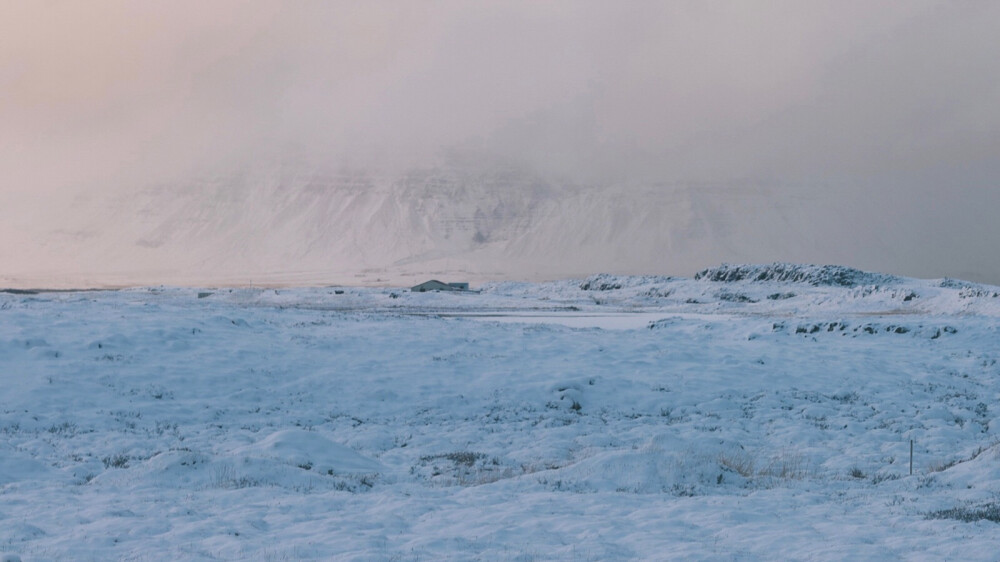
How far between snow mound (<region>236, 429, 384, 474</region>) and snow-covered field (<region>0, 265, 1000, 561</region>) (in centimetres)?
8

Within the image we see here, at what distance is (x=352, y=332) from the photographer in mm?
38031

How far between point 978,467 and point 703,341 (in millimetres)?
22410

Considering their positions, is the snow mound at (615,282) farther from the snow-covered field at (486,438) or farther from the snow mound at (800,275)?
the snow-covered field at (486,438)

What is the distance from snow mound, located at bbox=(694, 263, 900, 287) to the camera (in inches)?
4761

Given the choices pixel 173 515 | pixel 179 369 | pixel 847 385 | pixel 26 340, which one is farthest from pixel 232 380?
pixel 847 385

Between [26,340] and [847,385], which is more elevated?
[26,340]

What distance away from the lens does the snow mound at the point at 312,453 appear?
18.2m

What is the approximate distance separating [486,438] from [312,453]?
5189 mm

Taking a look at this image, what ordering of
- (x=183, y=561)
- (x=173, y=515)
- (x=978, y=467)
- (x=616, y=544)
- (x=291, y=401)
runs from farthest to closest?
(x=291, y=401) < (x=978, y=467) < (x=173, y=515) < (x=616, y=544) < (x=183, y=561)

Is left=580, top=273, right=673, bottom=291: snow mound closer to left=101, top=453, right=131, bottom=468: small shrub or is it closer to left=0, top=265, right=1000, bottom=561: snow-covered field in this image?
left=0, top=265, right=1000, bottom=561: snow-covered field

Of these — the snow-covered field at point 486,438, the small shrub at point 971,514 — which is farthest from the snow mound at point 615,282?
the small shrub at point 971,514

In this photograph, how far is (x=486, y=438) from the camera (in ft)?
74.0

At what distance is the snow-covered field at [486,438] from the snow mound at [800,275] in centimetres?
7727

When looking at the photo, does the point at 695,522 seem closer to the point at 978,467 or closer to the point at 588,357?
the point at 978,467
